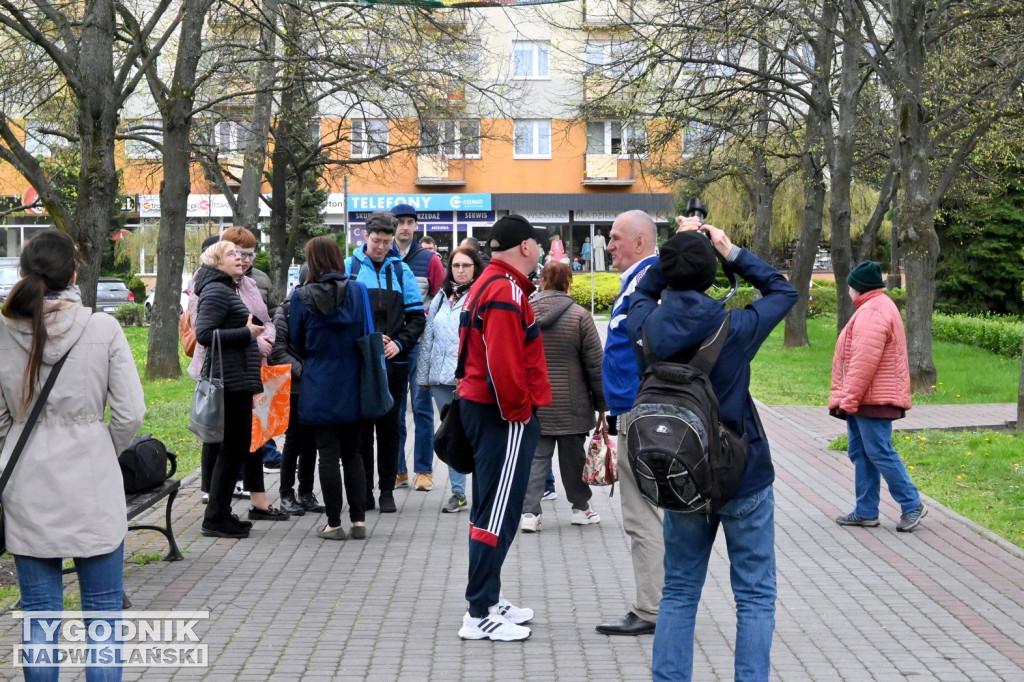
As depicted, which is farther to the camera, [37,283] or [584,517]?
[584,517]

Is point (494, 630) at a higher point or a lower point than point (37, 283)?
lower

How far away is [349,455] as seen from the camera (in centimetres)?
808

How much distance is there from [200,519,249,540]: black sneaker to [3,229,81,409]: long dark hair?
3.99 m

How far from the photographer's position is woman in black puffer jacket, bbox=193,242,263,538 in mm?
7957

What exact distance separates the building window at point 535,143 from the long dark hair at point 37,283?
5279 centimetres

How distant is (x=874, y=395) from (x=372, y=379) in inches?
134

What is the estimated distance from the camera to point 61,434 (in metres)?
4.43

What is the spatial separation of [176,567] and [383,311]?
2500 millimetres

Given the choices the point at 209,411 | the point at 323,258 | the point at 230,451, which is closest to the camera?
the point at 209,411

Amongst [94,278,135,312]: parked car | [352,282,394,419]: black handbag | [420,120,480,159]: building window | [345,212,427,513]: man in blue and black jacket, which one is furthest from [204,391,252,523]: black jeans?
[94,278,135,312]: parked car

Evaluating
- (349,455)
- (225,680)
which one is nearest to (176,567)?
(349,455)

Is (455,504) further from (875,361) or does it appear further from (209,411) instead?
(875,361)

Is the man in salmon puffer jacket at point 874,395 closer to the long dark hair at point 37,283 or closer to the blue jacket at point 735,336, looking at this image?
the blue jacket at point 735,336

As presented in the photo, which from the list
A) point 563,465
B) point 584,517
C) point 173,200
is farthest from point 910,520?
point 173,200
